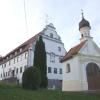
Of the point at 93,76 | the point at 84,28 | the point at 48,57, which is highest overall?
→ the point at 84,28

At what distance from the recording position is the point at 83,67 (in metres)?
29.6

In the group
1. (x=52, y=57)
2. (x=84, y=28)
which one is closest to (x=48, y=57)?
(x=52, y=57)

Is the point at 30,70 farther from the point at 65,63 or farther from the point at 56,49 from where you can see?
the point at 56,49

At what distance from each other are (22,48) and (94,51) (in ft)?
76.9

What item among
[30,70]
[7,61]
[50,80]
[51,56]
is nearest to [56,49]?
[51,56]

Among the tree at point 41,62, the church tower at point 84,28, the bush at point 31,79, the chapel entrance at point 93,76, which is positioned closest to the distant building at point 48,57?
the church tower at point 84,28

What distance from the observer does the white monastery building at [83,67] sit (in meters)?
28.9

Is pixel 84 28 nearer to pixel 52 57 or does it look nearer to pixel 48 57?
pixel 48 57

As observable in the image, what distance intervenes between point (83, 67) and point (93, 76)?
75.1 inches

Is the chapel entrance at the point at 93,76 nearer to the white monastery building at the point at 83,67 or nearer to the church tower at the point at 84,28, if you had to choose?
the white monastery building at the point at 83,67

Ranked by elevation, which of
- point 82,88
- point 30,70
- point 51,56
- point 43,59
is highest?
point 51,56

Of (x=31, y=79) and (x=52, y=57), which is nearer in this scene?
(x=31, y=79)

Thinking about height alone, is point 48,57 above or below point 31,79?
above

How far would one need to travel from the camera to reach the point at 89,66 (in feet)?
99.6
